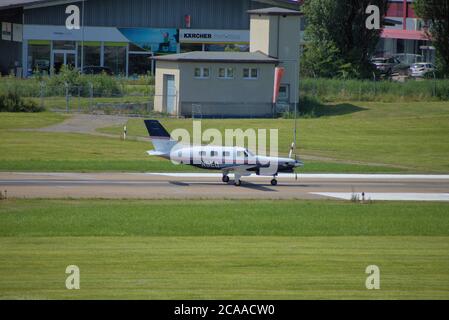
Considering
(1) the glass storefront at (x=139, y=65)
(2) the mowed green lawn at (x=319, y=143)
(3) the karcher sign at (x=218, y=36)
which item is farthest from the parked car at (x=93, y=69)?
(2) the mowed green lawn at (x=319, y=143)

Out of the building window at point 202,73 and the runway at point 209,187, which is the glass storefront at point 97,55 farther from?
the runway at point 209,187

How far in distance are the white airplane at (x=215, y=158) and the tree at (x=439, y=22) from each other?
48431 mm

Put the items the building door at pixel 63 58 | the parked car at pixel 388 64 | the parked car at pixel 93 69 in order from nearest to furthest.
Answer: the parked car at pixel 93 69, the building door at pixel 63 58, the parked car at pixel 388 64

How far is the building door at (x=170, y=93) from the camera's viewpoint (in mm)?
65688

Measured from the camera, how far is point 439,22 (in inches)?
3307

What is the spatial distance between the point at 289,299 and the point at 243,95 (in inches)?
1871

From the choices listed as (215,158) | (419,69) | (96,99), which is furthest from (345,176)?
(419,69)

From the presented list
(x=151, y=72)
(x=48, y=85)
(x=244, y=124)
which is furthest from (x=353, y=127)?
(x=151, y=72)

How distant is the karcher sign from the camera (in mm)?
88375

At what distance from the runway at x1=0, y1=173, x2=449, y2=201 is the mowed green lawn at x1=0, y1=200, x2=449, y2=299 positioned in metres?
1.94

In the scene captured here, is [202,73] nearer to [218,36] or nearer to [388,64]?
[218,36]

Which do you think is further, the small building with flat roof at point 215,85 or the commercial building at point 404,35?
the commercial building at point 404,35

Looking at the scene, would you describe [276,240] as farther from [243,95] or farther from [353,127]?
[243,95]

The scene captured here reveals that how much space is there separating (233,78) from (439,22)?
26870mm
